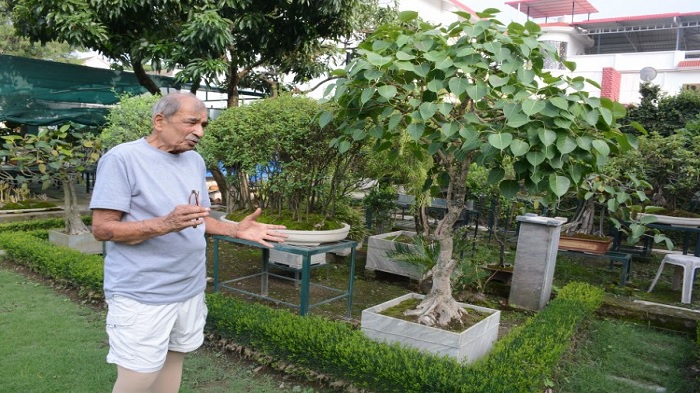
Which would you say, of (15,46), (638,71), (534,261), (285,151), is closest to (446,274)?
(534,261)

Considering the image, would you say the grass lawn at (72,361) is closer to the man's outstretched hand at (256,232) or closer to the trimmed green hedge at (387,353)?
the trimmed green hedge at (387,353)

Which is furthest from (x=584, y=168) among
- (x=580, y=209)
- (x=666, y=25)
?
(x=666, y=25)

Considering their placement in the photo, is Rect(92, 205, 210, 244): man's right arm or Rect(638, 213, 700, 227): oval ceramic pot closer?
Rect(92, 205, 210, 244): man's right arm

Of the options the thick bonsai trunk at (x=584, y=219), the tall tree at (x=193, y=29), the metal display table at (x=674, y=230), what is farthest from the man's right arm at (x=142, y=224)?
the metal display table at (x=674, y=230)

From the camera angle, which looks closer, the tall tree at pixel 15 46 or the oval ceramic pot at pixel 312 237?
the oval ceramic pot at pixel 312 237

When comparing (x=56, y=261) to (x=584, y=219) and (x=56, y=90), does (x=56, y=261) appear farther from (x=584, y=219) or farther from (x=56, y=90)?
(x=584, y=219)

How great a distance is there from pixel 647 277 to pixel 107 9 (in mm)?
7770

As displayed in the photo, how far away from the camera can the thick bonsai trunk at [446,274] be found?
3.32m

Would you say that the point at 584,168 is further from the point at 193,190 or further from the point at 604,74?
the point at 604,74

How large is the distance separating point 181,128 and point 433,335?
1.96 meters

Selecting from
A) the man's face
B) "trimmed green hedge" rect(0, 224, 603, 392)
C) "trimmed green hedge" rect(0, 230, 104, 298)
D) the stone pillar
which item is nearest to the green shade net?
"trimmed green hedge" rect(0, 230, 104, 298)

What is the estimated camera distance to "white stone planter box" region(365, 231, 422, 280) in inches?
217

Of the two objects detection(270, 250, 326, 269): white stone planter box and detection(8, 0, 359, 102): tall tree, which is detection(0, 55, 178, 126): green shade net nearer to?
detection(8, 0, 359, 102): tall tree

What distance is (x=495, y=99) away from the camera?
9.88ft
